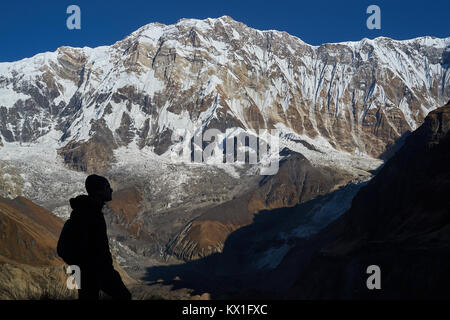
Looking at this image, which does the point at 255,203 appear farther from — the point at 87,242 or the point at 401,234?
the point at 87,242

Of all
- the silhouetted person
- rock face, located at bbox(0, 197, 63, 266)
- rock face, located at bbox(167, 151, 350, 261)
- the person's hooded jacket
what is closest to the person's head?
the silhouetted person

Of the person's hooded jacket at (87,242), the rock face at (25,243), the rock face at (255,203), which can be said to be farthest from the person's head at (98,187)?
the rock face at (255,203)

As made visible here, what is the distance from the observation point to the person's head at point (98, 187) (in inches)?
218

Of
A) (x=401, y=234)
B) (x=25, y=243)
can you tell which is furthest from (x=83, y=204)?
(x=25, y=243)

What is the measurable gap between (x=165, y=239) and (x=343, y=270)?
293 feet

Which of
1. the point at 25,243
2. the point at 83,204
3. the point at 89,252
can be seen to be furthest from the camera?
the point at 25,243

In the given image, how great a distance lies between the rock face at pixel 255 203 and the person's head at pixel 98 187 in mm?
116634

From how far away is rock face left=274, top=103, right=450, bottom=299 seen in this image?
39469mm

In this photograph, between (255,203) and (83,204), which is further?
(255,203)

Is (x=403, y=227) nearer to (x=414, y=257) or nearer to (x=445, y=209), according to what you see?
(x=445, y=209)

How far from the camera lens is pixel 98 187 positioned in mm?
5598

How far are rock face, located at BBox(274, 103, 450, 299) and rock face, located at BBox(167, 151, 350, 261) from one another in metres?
58.1

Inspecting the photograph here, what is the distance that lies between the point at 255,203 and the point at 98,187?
458ft

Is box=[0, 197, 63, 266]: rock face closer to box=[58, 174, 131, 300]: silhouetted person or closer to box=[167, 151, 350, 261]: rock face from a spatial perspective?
box=[58, 174, 131, 300]: silhouetted person
